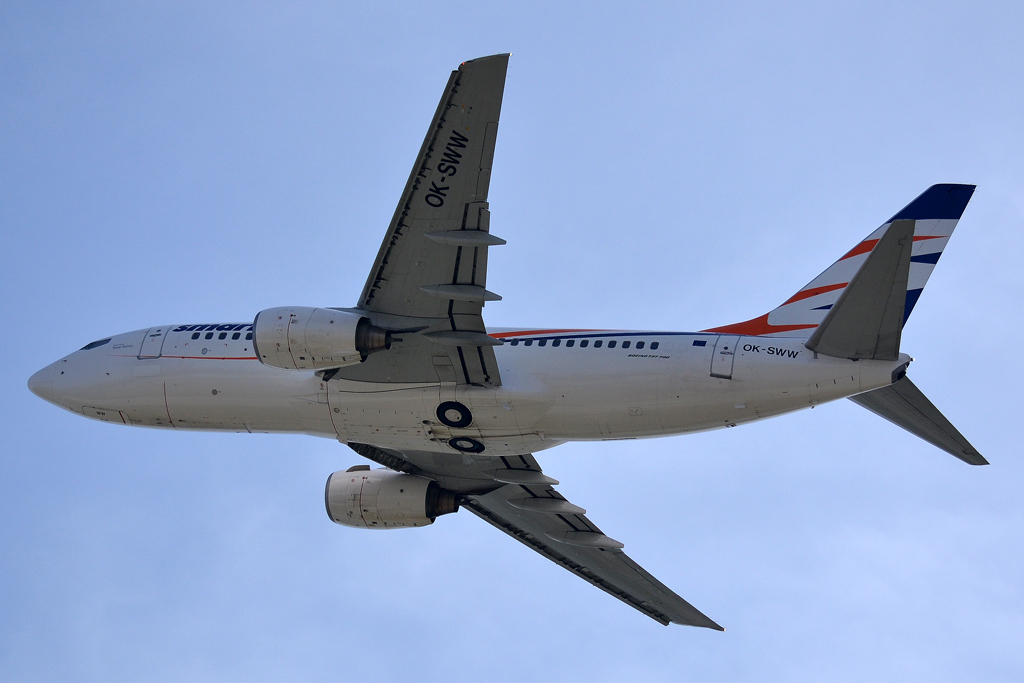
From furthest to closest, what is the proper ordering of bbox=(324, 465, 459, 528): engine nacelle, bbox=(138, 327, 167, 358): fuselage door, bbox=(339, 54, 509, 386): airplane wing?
bbox=(324, 465, 459, 528): engine nacelle < bbox=(138, 327, 167, 358): fuselage door < bbox=(339, 54, 509, 386): airplane wing

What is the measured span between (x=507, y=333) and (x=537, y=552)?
9975mm

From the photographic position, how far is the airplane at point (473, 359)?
2111cm

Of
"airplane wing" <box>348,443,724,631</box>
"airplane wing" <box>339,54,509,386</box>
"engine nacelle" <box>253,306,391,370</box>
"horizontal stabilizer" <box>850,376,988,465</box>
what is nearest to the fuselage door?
"engine nacelle" <box>253,306,391,370</box>

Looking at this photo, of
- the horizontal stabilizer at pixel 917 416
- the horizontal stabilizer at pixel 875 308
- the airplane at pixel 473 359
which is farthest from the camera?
the horizontal stabilizer at pixel 917 416

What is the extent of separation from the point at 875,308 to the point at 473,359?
8.30 m

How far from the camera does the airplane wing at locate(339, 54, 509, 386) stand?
67.5ft

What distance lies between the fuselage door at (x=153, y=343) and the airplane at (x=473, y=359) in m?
0.06

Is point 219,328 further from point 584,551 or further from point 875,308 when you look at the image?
point 875,308

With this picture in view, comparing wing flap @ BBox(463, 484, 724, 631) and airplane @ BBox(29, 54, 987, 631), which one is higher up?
airplane @ BBox(29, 54, 987, 631)

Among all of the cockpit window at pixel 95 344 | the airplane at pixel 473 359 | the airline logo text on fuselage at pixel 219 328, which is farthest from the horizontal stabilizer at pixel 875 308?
the cockpit window at pixel 95 344

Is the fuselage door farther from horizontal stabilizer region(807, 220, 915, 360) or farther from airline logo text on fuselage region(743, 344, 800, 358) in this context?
horizontal stabilizer region(807, 220, 915, 360)

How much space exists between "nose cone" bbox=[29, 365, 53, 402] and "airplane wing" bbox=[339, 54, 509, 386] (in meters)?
9.24

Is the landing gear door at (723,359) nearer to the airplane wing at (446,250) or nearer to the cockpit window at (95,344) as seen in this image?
the airplane wing at (446,250)

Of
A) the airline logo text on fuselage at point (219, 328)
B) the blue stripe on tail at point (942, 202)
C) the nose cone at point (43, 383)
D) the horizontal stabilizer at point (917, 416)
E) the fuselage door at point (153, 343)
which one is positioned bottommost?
the horizontal stabilizer at point (917, 416)
